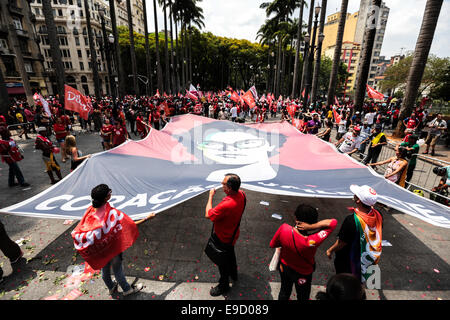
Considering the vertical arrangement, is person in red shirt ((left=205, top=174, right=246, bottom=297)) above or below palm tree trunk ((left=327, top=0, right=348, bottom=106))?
below

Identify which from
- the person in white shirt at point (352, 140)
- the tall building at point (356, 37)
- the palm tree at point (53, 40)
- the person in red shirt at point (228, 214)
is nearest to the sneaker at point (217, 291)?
the person in red shirt at point (228, 214)

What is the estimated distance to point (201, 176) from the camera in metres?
4.28

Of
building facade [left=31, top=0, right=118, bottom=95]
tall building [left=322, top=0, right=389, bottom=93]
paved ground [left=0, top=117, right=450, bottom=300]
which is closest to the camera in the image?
paved ground [left=0, top=117, right=450, bottom=300]

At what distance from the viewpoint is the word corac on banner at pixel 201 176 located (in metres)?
3.40

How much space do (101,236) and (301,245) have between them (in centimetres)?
251

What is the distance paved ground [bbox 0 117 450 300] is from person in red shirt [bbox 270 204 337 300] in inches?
39.8

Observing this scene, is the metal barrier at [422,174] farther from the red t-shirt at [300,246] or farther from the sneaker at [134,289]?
the sneaker at [134,289]

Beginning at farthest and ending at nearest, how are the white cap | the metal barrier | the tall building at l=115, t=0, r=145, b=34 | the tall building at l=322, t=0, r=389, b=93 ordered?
the tall building at l=322, t=0, r=389, b=93, the tall building at l=115, t=0, r=145, b=34, the metal barrier, the white cap

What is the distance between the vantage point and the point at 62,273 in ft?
12.6

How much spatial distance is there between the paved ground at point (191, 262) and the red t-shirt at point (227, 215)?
118cm

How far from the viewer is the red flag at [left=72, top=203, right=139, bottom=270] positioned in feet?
8.88

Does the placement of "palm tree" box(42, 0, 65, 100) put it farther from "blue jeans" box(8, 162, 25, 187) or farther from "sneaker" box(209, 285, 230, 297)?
"sneaker" box(209, 285, 230, 297)

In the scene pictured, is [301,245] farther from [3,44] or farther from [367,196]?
[3,44]

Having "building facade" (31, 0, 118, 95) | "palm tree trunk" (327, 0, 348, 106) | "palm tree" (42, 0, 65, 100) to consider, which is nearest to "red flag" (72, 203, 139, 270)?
"palm tree" (42, 0, 65, 100)
